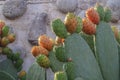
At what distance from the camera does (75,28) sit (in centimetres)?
190

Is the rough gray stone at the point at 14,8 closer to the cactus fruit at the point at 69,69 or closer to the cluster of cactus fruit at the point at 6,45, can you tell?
the cluster of cactus fruit at the point at 6,45

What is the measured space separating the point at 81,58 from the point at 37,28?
1379 millimetres

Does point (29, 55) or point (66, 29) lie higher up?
point (66, 29)

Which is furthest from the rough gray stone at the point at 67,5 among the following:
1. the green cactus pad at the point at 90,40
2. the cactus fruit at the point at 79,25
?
the cactus fruit at the point at 79,25

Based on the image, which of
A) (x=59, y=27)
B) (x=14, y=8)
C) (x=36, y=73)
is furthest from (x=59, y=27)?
(x=14, y=8)

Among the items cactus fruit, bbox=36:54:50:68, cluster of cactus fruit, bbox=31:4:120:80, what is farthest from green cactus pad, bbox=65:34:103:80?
cactus fruit, bbox=36:54:50:68

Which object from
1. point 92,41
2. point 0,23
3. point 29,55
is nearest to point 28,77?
point 92,41

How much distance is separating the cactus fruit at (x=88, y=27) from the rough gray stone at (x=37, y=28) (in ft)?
3.95

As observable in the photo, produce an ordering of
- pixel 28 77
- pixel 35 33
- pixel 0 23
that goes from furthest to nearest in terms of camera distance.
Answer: pixel 35 33 < pixel 0 23 < pixel 28 77

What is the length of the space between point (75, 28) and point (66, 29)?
45mm

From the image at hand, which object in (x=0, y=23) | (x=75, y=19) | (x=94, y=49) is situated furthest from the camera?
(x=0, y=23)

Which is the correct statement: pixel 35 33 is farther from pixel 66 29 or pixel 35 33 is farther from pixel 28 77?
pixel 66 29

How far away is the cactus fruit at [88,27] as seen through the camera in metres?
1.98

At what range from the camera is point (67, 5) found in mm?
3217
